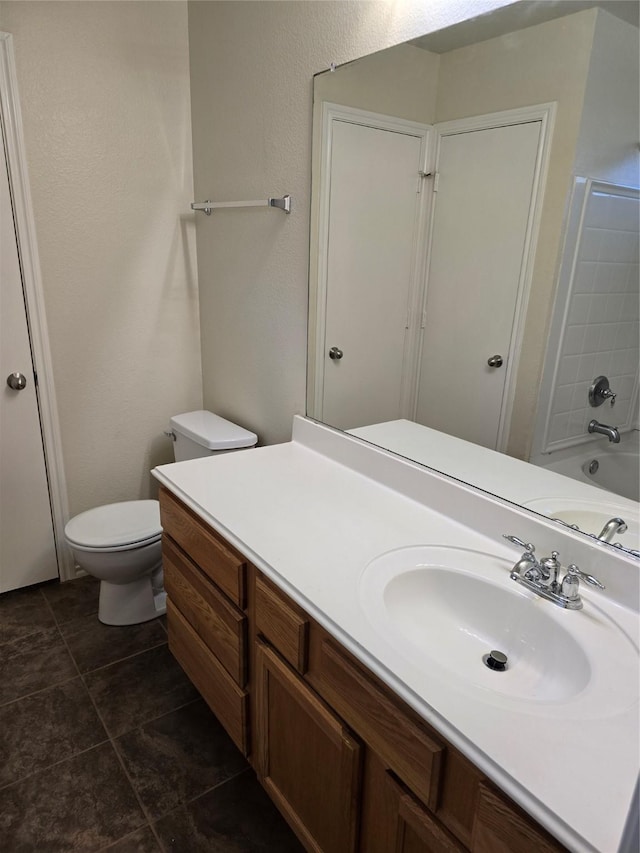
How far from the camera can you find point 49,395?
2279 millimetres

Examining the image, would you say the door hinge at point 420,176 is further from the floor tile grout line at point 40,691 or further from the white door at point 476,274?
the floor tile grout line at point 40,691

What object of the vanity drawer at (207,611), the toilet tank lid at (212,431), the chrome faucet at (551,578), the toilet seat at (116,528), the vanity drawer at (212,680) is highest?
the chrome faucet at (551,578)

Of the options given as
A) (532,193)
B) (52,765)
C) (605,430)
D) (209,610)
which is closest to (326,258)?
(532,193)

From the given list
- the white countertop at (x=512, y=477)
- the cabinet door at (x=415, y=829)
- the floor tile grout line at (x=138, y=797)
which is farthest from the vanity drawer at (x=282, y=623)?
the floor tile grout line at (x=138, y=797)

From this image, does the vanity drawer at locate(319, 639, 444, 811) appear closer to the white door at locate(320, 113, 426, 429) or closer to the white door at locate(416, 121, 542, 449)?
the white door at locate(416, 121, 542, 449)

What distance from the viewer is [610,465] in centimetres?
115

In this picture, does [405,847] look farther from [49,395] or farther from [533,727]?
[49,395]

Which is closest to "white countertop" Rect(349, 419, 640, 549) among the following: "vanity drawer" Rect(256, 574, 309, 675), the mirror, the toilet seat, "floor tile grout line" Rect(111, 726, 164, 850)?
the mirror

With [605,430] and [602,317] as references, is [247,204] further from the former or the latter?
[605,430]

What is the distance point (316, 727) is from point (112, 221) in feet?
6.71

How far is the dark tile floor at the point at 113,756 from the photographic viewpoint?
4.68ft

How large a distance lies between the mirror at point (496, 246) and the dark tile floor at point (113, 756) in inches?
42.4

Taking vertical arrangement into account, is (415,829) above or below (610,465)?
below

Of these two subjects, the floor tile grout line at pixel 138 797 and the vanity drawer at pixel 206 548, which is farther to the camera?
the floor tile grout line at pixel 138 797
